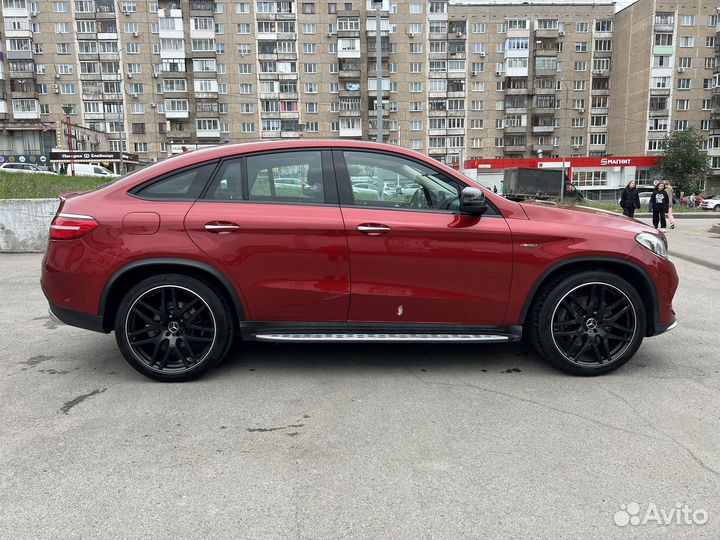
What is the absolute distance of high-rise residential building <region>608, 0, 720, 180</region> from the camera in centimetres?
7000

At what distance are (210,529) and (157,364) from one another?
1907mm

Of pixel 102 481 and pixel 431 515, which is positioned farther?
pixel 102 481

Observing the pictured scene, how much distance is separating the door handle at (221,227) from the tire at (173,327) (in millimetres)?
394

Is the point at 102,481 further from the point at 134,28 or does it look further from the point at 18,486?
the point at 134,28

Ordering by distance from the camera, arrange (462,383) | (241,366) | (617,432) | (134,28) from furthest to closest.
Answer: (134,28), (241,366), (462,383), (617,432)

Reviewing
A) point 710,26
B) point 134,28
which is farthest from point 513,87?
point 134,28

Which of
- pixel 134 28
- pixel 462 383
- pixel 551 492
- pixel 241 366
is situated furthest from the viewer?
pixel 134 28

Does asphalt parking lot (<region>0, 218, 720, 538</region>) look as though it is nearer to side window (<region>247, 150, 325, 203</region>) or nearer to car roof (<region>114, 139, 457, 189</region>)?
side window (<region>247, 150, 325, 203</region>)

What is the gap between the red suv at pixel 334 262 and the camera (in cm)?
388

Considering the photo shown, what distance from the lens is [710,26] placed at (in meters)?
71.2

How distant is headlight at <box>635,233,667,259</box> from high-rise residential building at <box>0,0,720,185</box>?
6449cm

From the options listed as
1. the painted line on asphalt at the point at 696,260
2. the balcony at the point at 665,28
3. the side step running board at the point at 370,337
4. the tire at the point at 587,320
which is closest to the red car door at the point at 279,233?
the side step running board at the point at 370,337

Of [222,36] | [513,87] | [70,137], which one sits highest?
[222,36]

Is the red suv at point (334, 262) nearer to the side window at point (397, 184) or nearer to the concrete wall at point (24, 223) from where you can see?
the side window at point (397, 184)
